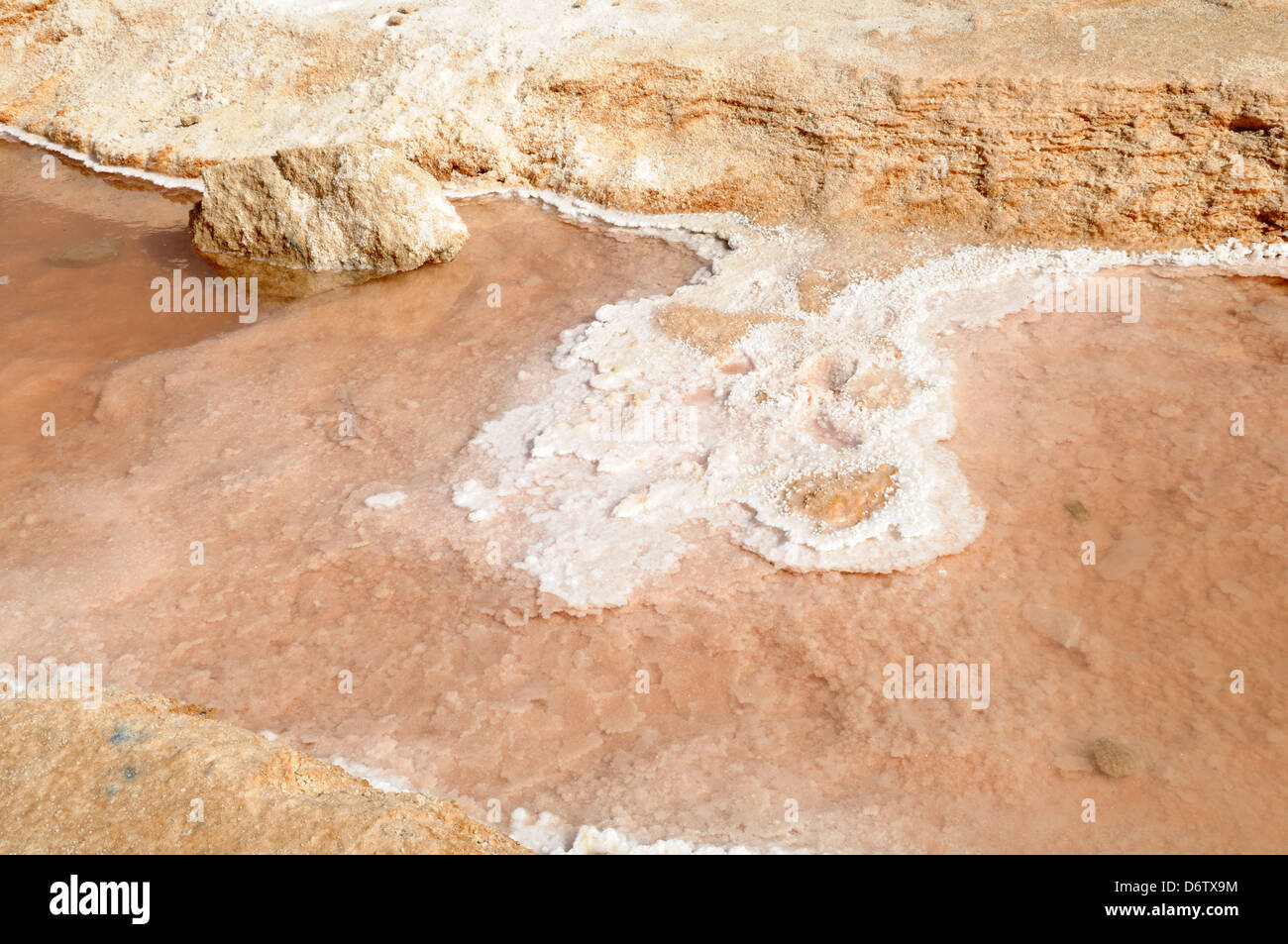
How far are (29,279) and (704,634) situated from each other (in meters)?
4.90

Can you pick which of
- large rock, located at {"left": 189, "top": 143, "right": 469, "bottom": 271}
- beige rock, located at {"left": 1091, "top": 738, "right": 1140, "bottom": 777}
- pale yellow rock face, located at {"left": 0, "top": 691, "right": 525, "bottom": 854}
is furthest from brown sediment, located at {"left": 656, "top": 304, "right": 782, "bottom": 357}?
pale yellow rock face, located at {"left": 0, "top": 691, "right": 525, "bottom": 854}

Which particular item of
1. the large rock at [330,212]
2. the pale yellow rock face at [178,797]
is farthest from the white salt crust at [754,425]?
the large rock at [330,212]

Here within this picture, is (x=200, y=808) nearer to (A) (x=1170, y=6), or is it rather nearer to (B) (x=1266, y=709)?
(B) (x=1266, y=709)

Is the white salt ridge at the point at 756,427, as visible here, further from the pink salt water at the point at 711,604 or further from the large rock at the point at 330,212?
the large rock at the point at 330,212

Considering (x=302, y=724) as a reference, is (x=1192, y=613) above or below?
above

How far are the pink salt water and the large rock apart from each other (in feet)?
2.90

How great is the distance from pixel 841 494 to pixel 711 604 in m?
0.72

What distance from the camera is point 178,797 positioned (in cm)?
204

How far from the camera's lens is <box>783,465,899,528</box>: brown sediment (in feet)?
11.8

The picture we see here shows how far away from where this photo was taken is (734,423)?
4082 millimetres

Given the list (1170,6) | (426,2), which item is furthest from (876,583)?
(426,2)

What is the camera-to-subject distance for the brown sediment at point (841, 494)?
358cm

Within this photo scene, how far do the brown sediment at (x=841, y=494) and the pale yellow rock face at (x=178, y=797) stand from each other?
5.79 feet

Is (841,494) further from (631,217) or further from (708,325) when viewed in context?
(631,217)
